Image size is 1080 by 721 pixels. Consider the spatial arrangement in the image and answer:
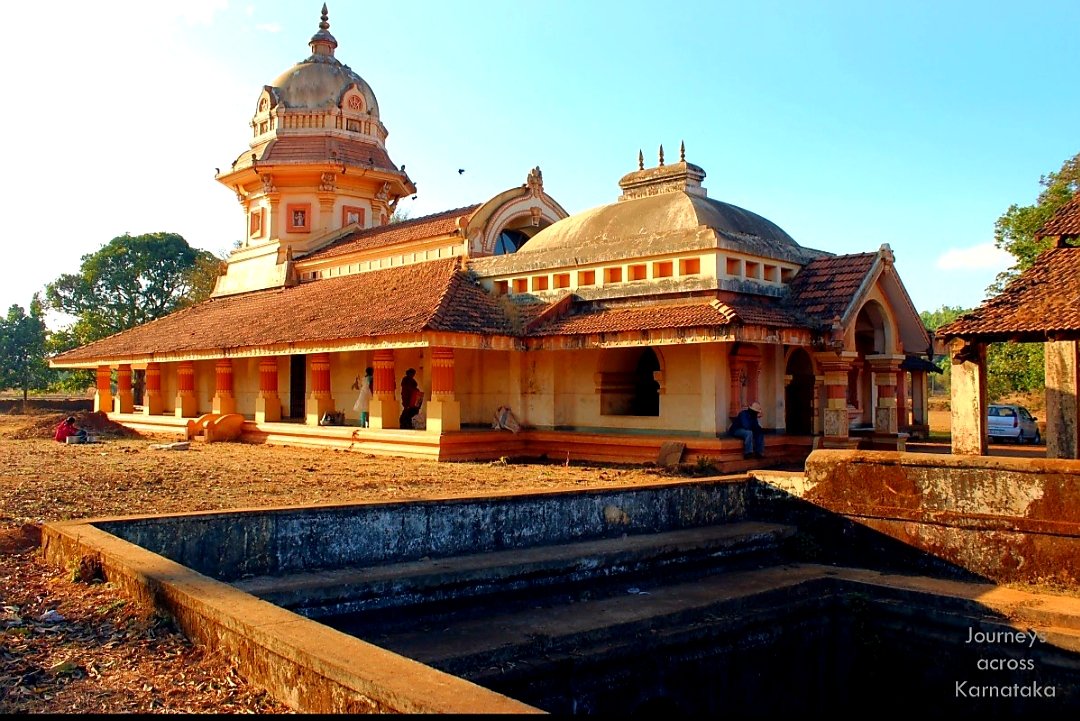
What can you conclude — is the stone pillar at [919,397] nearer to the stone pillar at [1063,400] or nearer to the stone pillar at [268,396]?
the stone pillar at [1063,400]

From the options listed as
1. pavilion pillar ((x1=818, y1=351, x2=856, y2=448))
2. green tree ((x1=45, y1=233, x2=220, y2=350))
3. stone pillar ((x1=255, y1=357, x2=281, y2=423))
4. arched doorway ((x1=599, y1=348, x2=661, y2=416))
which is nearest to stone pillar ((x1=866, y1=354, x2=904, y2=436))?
pavilion pillar ((x1=818, y1=351, x2=856, y2=448))

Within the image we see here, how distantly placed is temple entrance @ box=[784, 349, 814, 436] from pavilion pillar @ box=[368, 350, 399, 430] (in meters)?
6.83

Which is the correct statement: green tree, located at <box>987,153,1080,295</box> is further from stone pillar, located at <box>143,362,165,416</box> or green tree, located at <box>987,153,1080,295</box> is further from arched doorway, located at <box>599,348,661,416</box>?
stone pillar, located at <box>143,362,165,416</box>

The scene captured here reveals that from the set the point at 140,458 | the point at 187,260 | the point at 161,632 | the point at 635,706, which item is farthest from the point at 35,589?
the point at 187,260

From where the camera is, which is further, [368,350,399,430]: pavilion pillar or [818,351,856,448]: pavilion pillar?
[368,350,399,430]: pavilion pillar

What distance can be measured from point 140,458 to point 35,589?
9.74m

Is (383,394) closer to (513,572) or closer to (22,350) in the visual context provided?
(513,572)

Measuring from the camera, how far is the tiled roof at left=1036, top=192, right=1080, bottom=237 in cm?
1263

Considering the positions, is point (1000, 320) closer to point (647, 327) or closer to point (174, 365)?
point (647, 327)

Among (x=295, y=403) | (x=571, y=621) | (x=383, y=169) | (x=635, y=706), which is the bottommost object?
(x=635, y=706)

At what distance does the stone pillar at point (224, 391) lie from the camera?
67.7 feet

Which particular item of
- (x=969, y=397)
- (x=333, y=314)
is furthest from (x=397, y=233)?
(x=969, y=397)

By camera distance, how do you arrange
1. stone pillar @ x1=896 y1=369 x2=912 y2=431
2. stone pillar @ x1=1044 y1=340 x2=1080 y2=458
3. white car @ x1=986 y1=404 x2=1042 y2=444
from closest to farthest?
stone pillar @ x1=1044 y1=340 x2=1080 y2=458 < stone pillar @ x1=896 y1=369 x2=912 y2=431 < white car @ x1=986 y1=404 x2=1042 y2=444

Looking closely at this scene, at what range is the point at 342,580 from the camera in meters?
6.92
